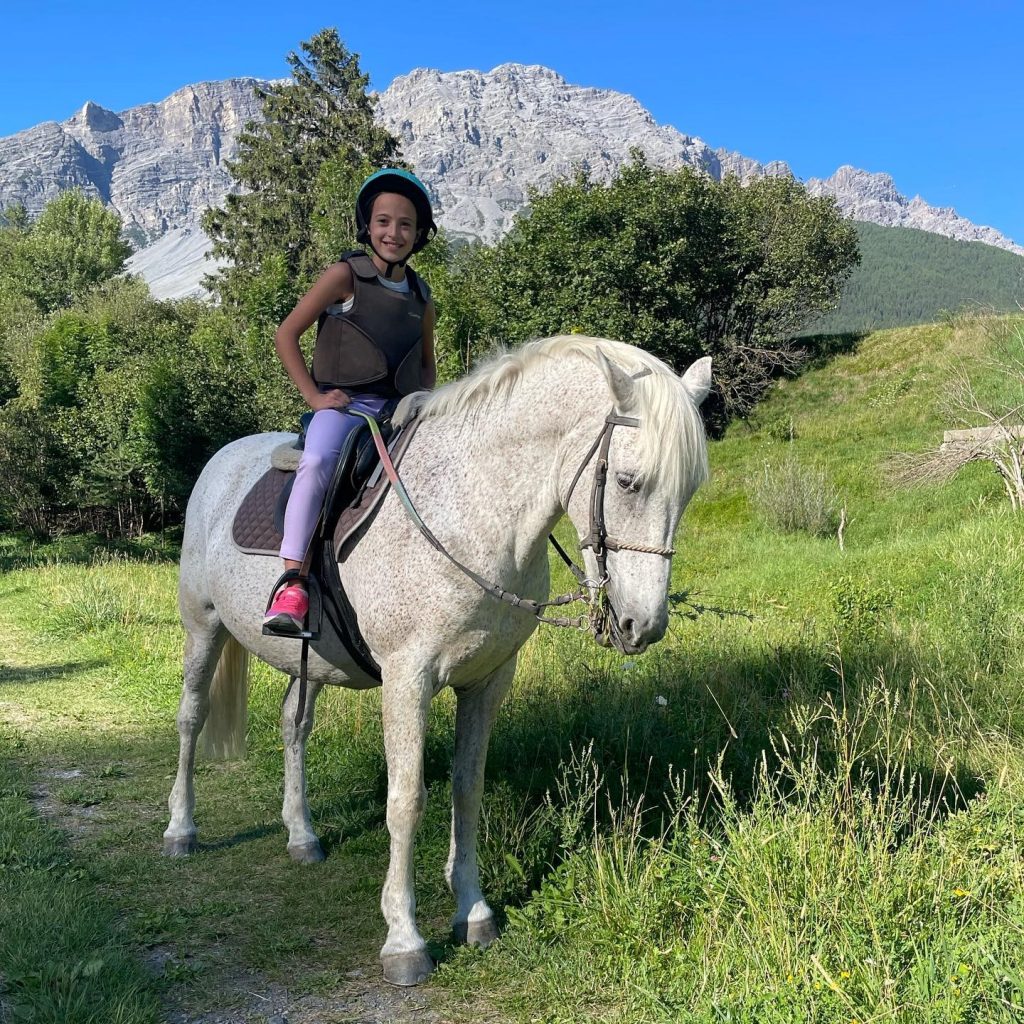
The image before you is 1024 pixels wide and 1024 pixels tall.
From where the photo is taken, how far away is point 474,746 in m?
3.60

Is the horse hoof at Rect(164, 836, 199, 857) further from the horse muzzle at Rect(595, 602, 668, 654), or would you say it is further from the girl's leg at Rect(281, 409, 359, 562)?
the horse muzzle at Rect(595, 602, 668, 654)

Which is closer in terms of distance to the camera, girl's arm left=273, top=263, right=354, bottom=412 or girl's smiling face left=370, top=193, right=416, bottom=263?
girl's arm left=273, top=263, right=354, bottom=412

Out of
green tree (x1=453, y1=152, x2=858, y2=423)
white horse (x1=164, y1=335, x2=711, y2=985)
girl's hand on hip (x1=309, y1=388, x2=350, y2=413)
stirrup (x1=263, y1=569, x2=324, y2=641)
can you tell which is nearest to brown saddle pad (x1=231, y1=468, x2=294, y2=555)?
white horse (x1=164, y1=335, x2=711, y2=985)

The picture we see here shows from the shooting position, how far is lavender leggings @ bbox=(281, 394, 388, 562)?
3.38 metres

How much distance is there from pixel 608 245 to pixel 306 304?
2557 cm

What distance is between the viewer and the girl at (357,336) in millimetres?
3391

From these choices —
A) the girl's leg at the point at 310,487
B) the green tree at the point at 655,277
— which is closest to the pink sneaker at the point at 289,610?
the girl's leg at the point at 310,487

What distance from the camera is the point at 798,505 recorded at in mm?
15711

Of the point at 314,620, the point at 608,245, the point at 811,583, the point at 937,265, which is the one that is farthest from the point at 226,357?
the point at 937,265

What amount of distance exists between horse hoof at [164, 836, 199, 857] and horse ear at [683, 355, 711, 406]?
3618 millimetres

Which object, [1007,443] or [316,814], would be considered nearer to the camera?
[316,814]

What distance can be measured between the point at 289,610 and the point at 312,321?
1202 millimetres

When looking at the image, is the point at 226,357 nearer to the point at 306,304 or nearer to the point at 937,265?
the point at 306,304

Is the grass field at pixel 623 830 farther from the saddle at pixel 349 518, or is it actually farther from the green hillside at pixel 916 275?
the green hillside at pixel 916 275
